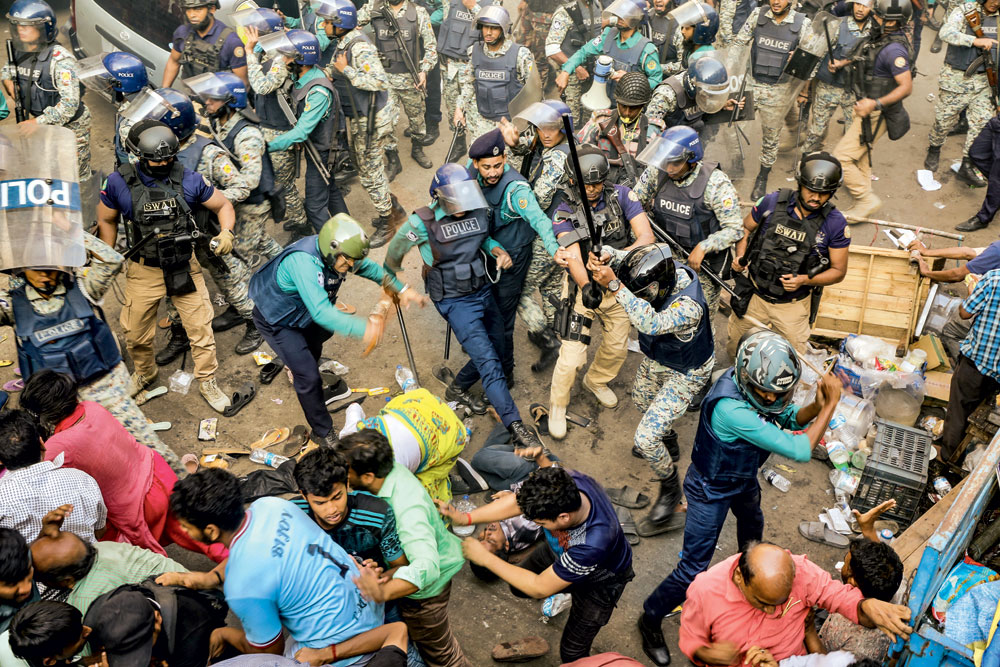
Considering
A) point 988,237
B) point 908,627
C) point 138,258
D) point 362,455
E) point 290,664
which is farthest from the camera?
point 988,237

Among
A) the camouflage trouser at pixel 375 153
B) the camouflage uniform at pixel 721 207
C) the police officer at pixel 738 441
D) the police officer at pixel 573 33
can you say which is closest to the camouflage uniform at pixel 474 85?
the camouflage trouser at pixel 375 153

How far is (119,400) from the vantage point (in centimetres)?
461

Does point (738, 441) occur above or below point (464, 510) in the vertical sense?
above

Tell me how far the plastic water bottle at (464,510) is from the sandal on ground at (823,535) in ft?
6.44

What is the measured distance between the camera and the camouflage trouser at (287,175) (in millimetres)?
6660

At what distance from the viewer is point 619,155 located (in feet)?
20.2

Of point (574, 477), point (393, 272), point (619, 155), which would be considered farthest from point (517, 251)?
point (574, 477)

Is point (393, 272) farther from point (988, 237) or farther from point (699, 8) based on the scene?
point (988, 237)

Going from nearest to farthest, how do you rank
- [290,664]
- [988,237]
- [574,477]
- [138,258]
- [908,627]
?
[290,664], [908,627], [574,477], [138,258], [988,237]

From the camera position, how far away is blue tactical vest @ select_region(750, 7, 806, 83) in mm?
7547

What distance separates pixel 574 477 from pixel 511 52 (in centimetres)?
487

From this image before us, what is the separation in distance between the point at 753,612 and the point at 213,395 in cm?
A: 396

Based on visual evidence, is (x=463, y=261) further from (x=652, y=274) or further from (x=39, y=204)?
(x=39, y=204)

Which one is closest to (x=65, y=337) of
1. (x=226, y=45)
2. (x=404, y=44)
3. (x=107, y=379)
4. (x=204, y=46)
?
(x=107, y=379)
